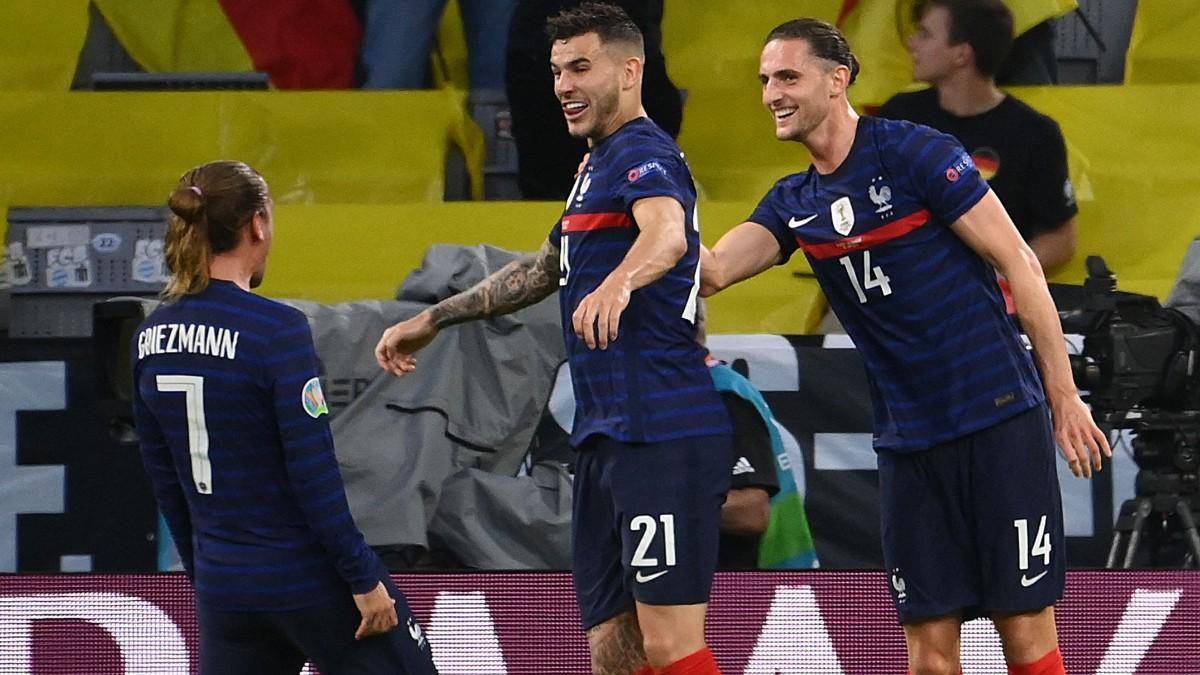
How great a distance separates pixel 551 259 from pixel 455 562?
5.64 feet

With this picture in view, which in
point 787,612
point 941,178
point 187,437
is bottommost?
point 787,612

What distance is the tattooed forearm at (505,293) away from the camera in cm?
460

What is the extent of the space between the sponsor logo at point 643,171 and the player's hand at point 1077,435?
994 millimetres

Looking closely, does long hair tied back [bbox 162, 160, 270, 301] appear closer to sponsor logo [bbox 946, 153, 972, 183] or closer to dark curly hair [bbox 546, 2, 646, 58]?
dark curly hair [bbox 546, 2, 646, 58]

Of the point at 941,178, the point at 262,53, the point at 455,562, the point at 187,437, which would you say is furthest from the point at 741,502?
the point at 262,53

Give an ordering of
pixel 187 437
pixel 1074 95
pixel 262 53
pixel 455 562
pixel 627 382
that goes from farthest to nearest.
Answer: pixel 262 53 < pixel 1074 95 < pixel 455 562 < pixel 627 382 < pixel 187 437

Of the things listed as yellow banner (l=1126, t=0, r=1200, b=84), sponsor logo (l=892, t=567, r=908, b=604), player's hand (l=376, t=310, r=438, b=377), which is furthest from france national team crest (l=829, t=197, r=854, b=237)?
yellow banner (l=1126, t=0, r=1200, b=84)

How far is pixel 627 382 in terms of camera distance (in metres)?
4.13

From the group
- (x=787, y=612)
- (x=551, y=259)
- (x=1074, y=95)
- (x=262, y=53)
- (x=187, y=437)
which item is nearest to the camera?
(x=187, y=437)

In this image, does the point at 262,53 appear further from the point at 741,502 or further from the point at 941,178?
the point at 941,178

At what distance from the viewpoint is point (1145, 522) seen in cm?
593

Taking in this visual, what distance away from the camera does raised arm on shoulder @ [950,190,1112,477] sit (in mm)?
4105

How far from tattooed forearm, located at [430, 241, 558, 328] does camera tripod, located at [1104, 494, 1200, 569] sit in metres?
2.19

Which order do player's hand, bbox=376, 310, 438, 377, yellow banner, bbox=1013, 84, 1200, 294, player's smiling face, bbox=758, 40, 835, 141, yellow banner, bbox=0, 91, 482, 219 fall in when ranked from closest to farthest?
player's smiling face, bbox=758, 40, 835, 141 < player's hand, bbox=376, 310, 438, 377 < yellow banner, bbox=1013, 84, 1200, 294 < yellow banner, bbox=0, 91, 482, 219
